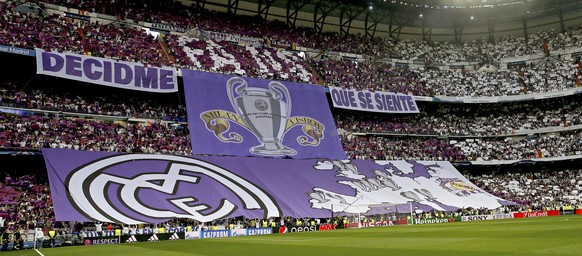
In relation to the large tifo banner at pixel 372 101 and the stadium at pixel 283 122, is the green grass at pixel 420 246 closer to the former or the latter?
the stadium at pixel 283 122

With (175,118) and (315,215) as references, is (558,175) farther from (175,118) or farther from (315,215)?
(175,118)

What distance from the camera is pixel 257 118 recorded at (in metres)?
51.6

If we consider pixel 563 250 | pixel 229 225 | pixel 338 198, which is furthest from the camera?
pixel 338 198

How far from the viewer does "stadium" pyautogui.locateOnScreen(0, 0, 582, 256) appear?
35531 mm

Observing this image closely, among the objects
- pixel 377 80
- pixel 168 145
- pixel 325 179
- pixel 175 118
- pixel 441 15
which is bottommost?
pixel 325 179

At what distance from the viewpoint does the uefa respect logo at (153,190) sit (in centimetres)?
3500

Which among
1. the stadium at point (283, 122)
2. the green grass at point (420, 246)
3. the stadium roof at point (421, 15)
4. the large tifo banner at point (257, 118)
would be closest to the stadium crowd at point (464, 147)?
the stadium at point (283, 122)

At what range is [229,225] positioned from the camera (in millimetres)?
36562

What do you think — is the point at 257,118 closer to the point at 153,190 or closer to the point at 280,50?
the point at 280,50

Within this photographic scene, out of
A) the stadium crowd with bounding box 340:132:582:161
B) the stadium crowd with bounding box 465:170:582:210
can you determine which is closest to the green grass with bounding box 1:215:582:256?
the stadium crowd with bounding box 340:132:582:161

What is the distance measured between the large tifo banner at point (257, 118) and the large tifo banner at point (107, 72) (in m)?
2.57

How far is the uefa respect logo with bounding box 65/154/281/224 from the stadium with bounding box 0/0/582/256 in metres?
0.17

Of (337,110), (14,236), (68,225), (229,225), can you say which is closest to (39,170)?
(68,225)

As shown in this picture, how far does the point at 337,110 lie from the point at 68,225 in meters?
36.7
